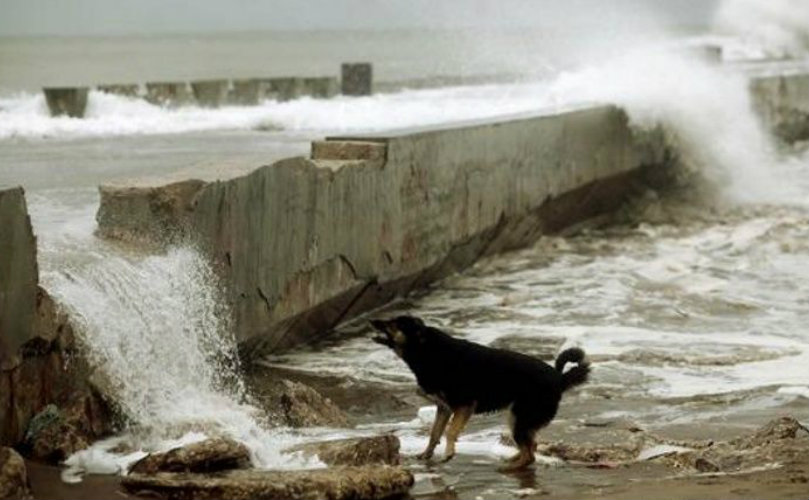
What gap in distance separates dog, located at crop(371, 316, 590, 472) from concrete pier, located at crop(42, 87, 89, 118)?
17.7 meters

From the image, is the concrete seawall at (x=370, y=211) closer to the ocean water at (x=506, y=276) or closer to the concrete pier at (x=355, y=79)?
the ocean water at (x=506, y=276)

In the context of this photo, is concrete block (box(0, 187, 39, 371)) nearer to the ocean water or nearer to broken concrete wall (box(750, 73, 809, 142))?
the ocean water

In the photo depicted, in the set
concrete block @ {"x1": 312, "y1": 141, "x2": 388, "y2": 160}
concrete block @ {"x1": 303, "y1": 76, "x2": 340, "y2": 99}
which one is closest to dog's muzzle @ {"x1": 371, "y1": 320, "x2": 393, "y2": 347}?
concrete block @ {"x1": 312, "y1": 141, "x2": 388, "y2": 160}

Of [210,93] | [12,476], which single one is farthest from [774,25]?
[12,476]

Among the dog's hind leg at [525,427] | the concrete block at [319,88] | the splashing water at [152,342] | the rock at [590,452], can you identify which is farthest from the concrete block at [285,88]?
the dog's hind leg at [525,427]

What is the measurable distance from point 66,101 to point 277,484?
19.7 metres

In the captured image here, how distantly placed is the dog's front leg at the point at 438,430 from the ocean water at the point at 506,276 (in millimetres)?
350

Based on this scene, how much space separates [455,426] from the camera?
305 inches

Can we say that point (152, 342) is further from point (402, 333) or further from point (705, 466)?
point (705, 466)

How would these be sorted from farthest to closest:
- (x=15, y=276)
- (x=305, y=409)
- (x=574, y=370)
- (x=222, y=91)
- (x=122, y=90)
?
(x=222, y=91) → (x=122, y=90) → (x=305, y=409) → (x=574, y=370) → (x=15, y=276)

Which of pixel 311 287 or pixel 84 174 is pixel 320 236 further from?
pixel 84 174

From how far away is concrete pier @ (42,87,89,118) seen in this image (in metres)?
25.0

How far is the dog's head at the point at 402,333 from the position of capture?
7.78 metres

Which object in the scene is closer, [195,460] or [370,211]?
[195,460]
